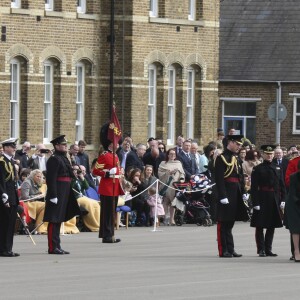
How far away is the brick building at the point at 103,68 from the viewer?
141 feet

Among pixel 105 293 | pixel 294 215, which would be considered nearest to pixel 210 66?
pixel 294 215

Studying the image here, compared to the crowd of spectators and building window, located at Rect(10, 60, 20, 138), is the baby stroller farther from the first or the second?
building window, located at Rect(10, 60, 20, 138)

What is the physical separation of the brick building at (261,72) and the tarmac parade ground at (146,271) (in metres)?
29.7

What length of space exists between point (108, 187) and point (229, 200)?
3.47 meters

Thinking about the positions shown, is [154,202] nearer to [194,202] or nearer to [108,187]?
[194,202]

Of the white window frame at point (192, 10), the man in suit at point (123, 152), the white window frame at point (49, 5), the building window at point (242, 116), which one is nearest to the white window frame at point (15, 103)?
the white window frame at point (49, 5)

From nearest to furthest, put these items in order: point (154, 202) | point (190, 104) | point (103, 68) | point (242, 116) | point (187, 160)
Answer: point (154, 202), point (187, 160), point (103, 68), point (190, 104), point (242, 116)

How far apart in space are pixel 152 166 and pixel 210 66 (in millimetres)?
14728

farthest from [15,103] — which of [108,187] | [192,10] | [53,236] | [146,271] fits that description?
[146,271]

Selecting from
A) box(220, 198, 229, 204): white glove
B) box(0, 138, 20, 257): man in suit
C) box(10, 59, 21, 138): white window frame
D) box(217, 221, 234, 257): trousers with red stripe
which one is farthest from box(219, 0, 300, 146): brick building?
box(0, 138, 20, 257): man in suit

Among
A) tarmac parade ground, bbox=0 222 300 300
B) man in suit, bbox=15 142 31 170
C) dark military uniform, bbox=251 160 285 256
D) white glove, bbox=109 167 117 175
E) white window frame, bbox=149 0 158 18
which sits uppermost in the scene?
white window frame, bbox=149 0 158 18

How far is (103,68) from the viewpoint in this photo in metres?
46.2

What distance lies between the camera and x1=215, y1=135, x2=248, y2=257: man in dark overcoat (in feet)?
83.6

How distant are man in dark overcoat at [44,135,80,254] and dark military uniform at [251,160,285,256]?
3026 millimetres
